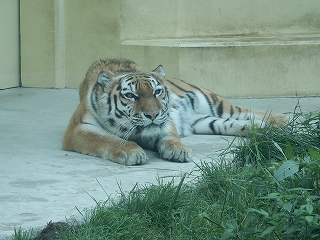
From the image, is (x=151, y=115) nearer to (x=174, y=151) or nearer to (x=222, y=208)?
(x=174, y=151)

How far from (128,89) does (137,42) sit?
288 cm

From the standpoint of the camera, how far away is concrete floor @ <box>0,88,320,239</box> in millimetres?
3213

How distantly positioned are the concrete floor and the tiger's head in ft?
0.90

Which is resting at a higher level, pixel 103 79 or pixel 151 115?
pixel 103 79

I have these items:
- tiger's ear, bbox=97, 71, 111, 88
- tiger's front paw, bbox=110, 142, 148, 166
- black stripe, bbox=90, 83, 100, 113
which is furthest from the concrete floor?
tiger's ear, bbox=97, 71, 111, 88

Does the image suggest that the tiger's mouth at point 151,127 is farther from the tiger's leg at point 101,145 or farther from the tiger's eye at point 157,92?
the tiger's eye at point 157,92

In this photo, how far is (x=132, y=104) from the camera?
4.48 meters

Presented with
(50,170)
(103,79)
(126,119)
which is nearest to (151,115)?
(126,119)

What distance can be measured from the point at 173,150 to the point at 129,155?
13.1 inches

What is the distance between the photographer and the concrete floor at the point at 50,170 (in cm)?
321

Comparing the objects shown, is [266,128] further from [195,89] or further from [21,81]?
[21,81]

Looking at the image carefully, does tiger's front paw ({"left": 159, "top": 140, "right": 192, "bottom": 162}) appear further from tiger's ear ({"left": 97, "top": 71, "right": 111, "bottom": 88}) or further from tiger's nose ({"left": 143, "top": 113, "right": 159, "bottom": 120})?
tiger's ear ({"left": 97, "top": 71, "right": 111, "bottom": 88})

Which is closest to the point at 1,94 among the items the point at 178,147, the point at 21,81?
the point at 21,81

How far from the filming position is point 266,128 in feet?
13.5
